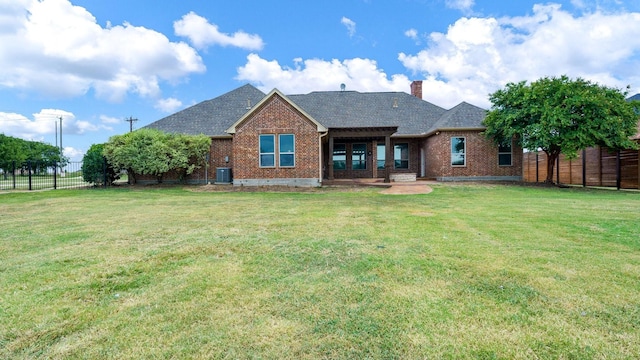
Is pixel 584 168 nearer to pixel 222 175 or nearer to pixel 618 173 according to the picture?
pixel 618 173

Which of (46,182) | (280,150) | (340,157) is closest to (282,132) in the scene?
(280,150)

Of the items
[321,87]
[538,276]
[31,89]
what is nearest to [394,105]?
[321,87]

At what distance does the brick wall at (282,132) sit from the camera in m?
16.1

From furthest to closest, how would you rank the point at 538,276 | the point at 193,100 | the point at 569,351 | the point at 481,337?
the point at 193,100
the point at 538,276
the point at 481,337
the point at 569,351

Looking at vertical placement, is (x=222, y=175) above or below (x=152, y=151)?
below

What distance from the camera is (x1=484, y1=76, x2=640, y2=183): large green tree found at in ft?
45.1

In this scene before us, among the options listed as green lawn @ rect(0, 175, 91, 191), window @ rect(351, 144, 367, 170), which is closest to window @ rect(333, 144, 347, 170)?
window @ rect(351, 144, 367, 170)

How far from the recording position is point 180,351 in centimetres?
226

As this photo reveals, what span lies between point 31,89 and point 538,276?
34484mm

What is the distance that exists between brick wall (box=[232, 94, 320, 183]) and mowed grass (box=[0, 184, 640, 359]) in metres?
9.93

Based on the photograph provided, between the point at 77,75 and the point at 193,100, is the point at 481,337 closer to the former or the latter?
the point at 193,100

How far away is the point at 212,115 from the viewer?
20672mm

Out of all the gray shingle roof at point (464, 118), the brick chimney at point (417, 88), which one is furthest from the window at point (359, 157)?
the brick chimney at point (417, 88)

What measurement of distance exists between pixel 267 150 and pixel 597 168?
56.0 feet
